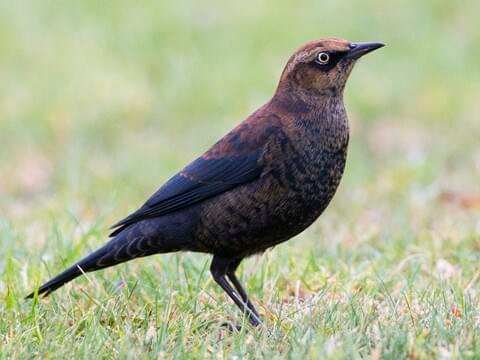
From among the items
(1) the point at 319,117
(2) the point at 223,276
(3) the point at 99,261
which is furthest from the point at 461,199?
(3) the point at 99,261

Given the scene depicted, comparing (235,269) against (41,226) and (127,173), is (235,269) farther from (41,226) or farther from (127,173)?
(127,173)

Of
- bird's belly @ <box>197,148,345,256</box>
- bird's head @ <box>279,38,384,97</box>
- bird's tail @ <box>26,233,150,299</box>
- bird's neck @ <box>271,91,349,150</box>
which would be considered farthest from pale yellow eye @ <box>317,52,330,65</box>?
bird's tail @ <box>26,233,150,299</box>

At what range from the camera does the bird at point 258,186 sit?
183 inches

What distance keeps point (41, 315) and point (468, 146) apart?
5.22 m

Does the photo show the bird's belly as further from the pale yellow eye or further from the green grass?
the pale yellow eye

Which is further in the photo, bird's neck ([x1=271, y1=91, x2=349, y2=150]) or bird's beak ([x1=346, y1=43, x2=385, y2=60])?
bird's beak ([x1=346, y1=43, x2=385, y2=60])

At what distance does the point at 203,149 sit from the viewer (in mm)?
9203

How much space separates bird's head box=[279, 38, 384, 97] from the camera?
4910 mm

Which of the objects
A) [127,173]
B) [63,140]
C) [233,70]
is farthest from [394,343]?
[233,70]

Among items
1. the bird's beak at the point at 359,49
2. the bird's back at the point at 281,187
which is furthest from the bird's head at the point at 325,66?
the bird's back at the point at 281,187

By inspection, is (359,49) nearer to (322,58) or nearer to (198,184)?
(322,58)

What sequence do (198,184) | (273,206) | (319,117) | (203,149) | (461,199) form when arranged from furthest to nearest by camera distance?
(203,149), (461,199), (198,184), (319,117), (273,206)

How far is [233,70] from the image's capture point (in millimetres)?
10367

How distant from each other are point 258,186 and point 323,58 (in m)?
0.70
